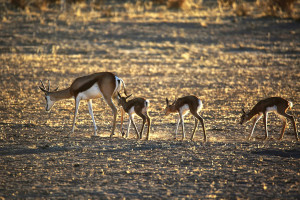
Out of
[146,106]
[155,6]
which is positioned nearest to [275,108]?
[146,106]

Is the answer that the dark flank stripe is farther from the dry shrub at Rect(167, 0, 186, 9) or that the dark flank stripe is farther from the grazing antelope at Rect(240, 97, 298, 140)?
the dry shrub at Rect(167, 0, 186, 9)

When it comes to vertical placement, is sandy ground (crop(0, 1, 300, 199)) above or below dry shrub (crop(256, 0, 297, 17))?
below

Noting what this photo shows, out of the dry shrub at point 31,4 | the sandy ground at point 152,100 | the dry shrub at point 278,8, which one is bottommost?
the sandy ground at point 152,100

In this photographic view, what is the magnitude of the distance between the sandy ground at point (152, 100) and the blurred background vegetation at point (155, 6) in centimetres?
103

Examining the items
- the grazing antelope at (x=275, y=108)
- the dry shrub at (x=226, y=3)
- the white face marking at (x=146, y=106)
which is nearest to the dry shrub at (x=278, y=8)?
the dry shrub at (x=226, y=3)

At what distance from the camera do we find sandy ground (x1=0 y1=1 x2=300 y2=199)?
805cm

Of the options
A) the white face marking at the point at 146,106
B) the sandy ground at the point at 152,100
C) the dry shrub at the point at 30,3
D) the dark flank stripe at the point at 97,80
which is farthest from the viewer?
the dry shrub at the point at 30,3

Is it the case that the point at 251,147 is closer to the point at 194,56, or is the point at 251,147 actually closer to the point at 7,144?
the point at 7,144

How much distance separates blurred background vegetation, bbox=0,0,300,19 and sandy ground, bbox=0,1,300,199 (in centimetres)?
103

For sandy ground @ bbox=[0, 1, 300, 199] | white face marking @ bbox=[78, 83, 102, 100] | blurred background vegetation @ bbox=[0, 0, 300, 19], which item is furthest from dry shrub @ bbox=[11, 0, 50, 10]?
white face marking @ bbox=[78, 83, 102, 100]

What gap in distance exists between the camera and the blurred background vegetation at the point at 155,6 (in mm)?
32969

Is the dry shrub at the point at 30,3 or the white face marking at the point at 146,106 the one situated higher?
the dry shrub at the point at 30,3

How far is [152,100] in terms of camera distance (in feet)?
53.1

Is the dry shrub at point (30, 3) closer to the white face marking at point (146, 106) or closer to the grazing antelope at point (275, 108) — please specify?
the white face marking at point (146, 106)
